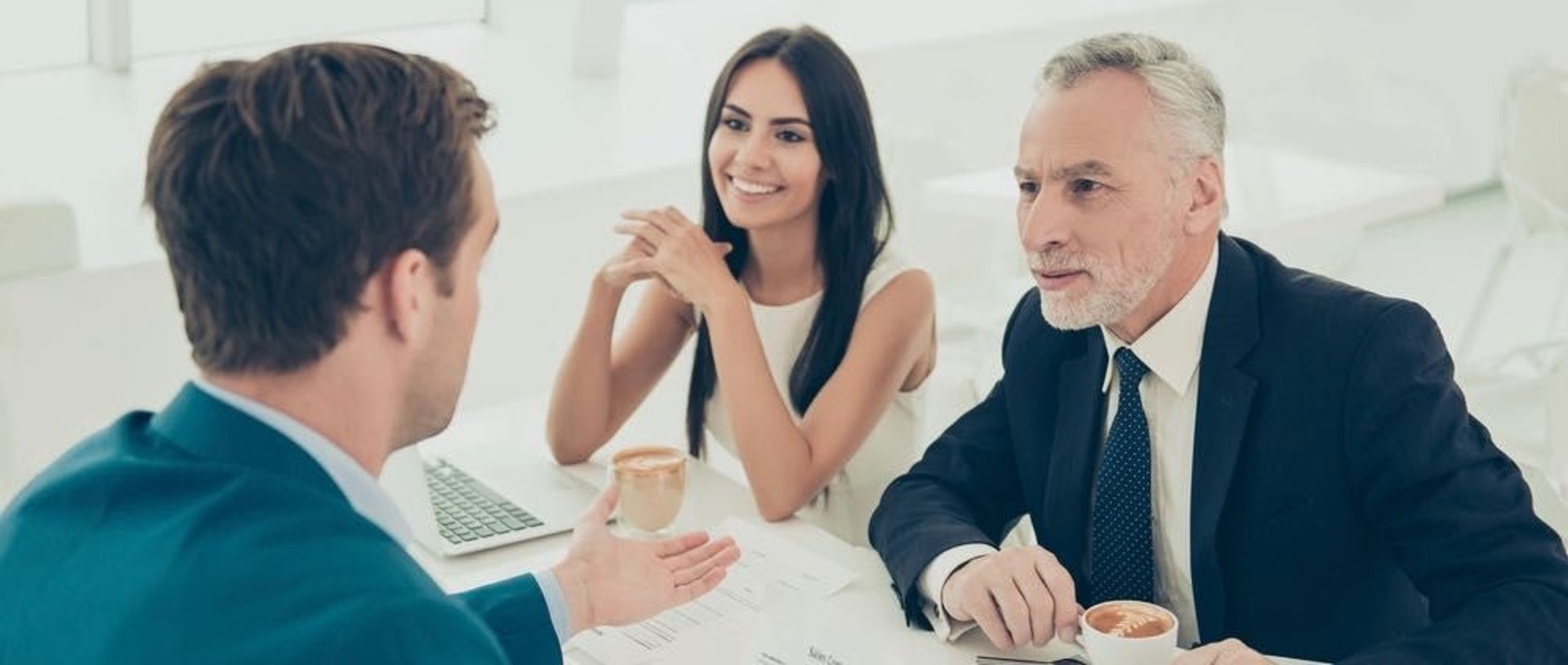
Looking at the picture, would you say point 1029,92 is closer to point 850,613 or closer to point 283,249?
point 850,613

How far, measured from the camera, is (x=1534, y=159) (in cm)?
539

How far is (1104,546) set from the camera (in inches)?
95.6

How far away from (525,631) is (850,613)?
0.55 m

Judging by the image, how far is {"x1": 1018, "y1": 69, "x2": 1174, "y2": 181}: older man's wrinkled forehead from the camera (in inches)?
93.5

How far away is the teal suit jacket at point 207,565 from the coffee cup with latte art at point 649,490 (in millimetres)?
1066

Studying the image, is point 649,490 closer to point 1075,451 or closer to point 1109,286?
point 1075,451

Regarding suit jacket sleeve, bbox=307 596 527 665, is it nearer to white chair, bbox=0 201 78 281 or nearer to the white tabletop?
the white tabletop

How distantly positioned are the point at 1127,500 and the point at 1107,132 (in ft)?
1.48

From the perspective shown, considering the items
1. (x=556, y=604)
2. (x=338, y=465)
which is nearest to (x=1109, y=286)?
(x=556, y=604)

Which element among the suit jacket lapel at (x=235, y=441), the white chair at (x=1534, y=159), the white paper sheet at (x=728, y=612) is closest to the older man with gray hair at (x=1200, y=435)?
the white paper sheet at (x=728, y=612)

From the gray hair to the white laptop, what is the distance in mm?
943

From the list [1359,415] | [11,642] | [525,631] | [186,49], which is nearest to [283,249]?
[11,642]

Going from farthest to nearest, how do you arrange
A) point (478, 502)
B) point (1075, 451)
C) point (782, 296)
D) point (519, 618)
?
point (782, 296) < point (478, 502) < point (1075, 451) < point (519, 618)

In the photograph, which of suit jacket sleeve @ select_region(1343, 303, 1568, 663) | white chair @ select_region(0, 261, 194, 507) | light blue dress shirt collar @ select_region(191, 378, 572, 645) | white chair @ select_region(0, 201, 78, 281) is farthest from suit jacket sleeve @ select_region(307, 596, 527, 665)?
white chair @ select_region(0, 261, 194, 507)
